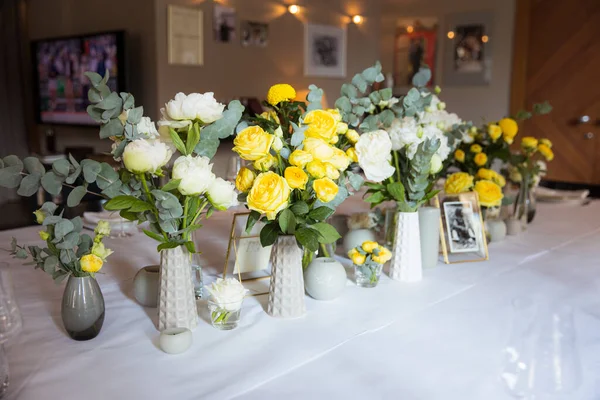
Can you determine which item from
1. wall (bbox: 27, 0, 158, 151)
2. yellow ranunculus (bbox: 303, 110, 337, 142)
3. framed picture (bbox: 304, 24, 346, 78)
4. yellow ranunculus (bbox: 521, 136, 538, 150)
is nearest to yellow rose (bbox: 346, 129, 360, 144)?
yellow ranunculus (bbox: 303, 110, 337, 142)

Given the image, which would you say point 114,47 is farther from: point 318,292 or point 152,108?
point 318,292

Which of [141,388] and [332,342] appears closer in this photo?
[141,388]

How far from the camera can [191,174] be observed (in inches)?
36.9

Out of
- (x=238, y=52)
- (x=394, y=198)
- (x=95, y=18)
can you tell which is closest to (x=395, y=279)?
(x=394, y=198)

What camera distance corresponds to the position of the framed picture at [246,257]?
4.33 ft

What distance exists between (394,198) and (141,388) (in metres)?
0.81

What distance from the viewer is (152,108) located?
4289 mm

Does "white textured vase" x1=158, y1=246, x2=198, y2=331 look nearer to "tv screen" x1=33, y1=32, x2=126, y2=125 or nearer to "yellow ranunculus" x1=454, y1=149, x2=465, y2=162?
"yellow ranunculus" x1=454, y1=149, x2=465, y2=162

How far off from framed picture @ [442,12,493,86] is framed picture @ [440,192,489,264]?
→ 4.35 meters

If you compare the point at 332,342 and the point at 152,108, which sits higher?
the point at 152,108

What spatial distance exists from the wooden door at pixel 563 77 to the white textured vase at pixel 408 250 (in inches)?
175

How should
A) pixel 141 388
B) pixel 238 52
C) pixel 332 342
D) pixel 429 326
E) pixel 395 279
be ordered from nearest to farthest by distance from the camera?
pixel 141 388 → pixel 332 342 → pixel 429 326 → pixel 395 279 → pixel 238 52

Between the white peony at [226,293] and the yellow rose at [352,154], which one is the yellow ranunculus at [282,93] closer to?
the yellow rose at [352,154]

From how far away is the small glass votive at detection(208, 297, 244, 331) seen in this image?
3.52 ft
